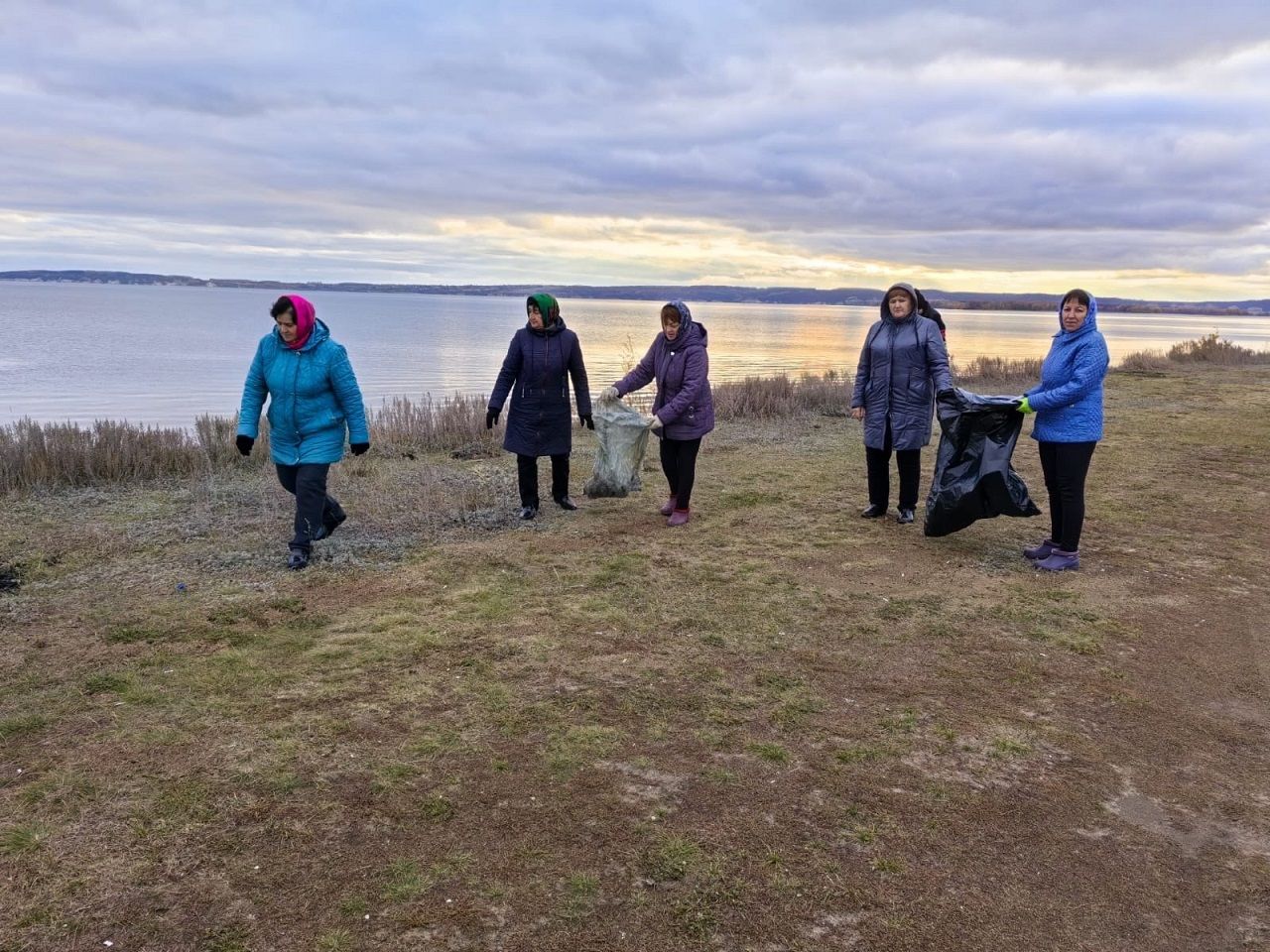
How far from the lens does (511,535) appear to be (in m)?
6.46

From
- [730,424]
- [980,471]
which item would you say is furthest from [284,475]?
[730,424]

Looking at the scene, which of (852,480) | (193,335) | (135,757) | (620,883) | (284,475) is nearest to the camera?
(620,883)

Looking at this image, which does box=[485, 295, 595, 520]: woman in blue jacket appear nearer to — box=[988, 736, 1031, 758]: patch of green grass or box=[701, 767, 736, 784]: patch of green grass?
box=[701, 767, 736, 784]: patch of green grass

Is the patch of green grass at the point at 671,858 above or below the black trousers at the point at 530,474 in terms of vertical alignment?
below

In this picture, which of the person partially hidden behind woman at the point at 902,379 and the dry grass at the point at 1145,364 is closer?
the person partially hidden behind woman at the point at 902,379

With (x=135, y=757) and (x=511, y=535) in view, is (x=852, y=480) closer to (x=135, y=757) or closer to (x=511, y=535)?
(x=511, y=535)

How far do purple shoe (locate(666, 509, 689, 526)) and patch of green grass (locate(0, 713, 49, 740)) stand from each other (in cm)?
432

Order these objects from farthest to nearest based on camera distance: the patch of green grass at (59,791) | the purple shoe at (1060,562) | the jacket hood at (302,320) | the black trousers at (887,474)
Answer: the black trousers at (887,474) < the purple shoe at (1060,562) < the jacket hood at (302,320) < the patch of green grass at (59,791)

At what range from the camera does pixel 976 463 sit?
6043 millimetres

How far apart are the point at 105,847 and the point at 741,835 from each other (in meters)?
1.99

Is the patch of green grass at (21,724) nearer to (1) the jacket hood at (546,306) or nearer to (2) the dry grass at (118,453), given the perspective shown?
(1) the jacket hood at (546,306)

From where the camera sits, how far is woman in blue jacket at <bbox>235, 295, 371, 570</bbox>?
17.7 feet

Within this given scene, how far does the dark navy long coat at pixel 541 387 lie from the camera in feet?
21.9

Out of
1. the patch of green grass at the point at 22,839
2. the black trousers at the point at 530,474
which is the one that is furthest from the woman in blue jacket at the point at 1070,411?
the patch of green grass at the point at 22,839
